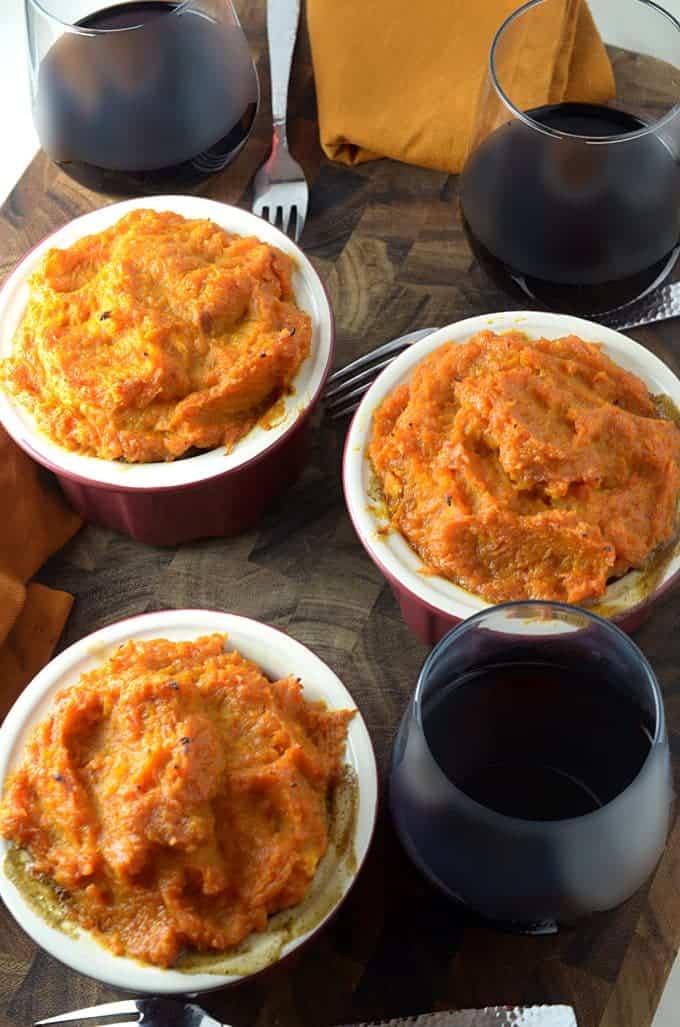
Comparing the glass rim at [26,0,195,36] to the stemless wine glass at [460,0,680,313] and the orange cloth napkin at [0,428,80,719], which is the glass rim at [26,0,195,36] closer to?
the stemless wine glass at [460,0,680,313]

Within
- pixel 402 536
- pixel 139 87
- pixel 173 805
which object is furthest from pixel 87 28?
pixel 173 805

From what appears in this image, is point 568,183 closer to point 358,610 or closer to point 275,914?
point 358,610

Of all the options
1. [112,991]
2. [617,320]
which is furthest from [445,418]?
[112,991]

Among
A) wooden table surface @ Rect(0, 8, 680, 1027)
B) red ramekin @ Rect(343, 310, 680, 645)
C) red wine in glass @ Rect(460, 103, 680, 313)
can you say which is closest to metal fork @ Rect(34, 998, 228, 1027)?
wooden table surface @ Rect(0, 8, 680, 1027)

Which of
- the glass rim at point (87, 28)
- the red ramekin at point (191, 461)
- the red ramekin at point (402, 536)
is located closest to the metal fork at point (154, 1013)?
the red ramekin at point (402, 536)

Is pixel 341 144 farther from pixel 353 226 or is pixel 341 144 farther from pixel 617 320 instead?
pixel 617 320

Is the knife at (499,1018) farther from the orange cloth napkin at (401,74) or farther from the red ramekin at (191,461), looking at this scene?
the orange cloth napkin at (401,74)
